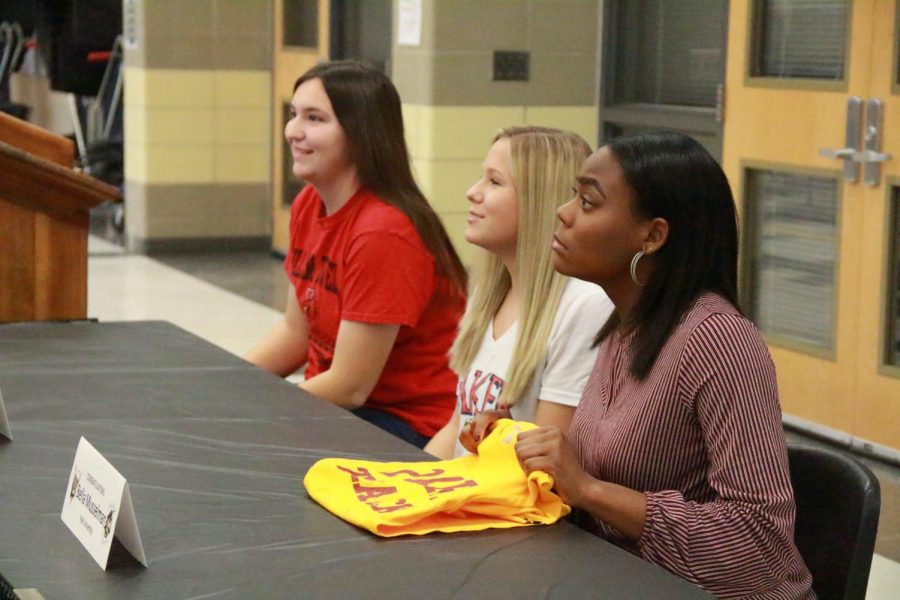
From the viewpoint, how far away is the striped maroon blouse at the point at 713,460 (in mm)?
1623

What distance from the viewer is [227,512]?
1695 millimetres

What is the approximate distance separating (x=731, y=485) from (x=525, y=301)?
616 millimetres

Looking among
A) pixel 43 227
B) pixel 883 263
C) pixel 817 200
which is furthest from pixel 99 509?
pixel 817 200

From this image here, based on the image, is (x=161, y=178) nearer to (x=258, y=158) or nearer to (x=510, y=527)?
(x=258, y=158)

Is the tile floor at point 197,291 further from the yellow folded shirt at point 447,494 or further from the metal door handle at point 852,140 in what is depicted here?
the yellow folded shirt at point 447,494

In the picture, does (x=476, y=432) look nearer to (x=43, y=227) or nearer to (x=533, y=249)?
(x=533, y=249)

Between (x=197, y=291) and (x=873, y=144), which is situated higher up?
(x=873, y=144)

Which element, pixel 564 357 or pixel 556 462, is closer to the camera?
pixel 556 462

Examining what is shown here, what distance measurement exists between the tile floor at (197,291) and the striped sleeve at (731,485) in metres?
2.83

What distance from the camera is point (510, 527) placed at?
163 centimetres

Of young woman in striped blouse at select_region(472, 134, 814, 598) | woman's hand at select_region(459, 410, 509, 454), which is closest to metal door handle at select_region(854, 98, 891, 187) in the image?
young woman in striped blouse at select_region(472, 134, 814, 598)

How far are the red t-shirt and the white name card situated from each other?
3.69 feet

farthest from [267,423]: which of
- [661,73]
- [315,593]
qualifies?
[661,73]

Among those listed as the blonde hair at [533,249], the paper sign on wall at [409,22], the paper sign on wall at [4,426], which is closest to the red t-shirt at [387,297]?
the blonde hair at [533,249]
